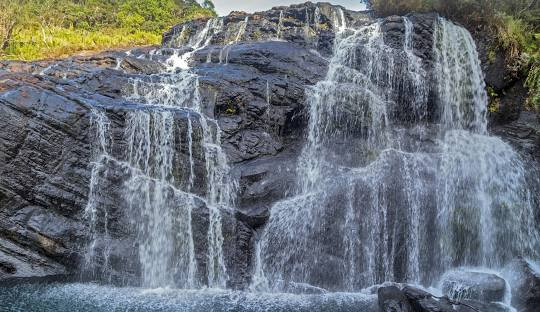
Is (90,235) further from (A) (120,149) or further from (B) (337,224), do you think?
(B) (337,224)

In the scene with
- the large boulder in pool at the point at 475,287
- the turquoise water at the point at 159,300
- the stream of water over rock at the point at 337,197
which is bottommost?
the turquoise water at the point at 159,300

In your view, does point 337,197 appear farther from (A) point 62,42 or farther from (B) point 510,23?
(A) point 62,42

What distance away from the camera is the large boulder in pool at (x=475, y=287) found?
1146 cm

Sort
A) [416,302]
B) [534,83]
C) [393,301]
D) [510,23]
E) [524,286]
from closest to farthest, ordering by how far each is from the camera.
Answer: [416,302], [393,301], [524,286], [534,83], [510,23]

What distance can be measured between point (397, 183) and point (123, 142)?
8569 millimetres

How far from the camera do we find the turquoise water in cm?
1007

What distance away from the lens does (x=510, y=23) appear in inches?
739

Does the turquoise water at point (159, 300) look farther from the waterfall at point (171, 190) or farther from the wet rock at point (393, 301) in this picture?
the waterfall at point (171, 190)

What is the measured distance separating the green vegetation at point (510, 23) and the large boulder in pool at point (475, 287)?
8.71m

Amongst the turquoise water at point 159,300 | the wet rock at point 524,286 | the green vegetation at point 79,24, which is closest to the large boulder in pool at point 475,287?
the wet rock at point 524,286

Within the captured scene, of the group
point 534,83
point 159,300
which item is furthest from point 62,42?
point 534,83

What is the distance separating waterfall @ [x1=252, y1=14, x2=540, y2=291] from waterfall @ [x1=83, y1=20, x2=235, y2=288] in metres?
1.75

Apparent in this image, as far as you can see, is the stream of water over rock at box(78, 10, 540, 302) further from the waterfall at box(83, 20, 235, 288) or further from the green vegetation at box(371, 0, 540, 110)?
the green vegetation at box(371, 0, 540, 110)

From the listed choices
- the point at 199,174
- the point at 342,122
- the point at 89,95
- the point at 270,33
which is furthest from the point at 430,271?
the point at 270,33
